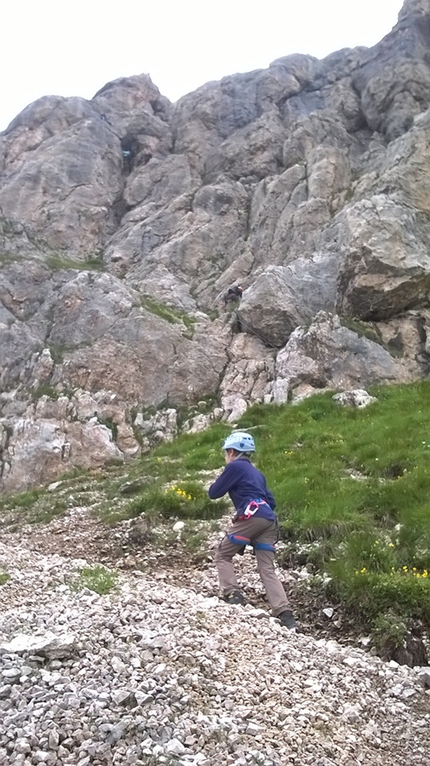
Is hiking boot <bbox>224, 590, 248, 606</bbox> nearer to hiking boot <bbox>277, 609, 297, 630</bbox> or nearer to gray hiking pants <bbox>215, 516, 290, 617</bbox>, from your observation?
gray hiking pants <bbox>215, 516, 290, 617</bbox>

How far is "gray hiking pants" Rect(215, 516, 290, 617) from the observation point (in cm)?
1234

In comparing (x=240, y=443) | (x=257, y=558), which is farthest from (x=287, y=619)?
(x=240, y=443)

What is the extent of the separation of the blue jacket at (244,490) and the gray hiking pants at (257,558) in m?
0.17

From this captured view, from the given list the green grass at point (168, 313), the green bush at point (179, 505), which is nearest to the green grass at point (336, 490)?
the green bush at point (179, 505)

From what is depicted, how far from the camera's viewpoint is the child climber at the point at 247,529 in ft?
41.4

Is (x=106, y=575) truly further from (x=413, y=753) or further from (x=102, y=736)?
(x=413, y=753)

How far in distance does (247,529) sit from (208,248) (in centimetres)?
5327

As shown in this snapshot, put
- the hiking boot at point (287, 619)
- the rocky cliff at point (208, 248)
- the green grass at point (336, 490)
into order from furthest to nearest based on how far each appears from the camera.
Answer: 1. the rocky cliff at point (208, 248)
2. the green grass at point (336, 490)
3. the hiking boot at point (287, 619)

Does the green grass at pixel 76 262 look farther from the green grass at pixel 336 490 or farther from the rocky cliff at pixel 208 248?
the green grass at pixel 336 490

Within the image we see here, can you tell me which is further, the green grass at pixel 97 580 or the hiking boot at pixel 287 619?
the green grass at pixel 97 580

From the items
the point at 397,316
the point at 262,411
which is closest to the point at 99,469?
the point at 262,411

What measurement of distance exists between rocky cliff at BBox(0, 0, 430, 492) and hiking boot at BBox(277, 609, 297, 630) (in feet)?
78.8

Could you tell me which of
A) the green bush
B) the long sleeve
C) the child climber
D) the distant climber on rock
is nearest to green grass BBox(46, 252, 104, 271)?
the distant climber on rock

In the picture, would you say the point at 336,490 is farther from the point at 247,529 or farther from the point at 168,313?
the point at 168,313
